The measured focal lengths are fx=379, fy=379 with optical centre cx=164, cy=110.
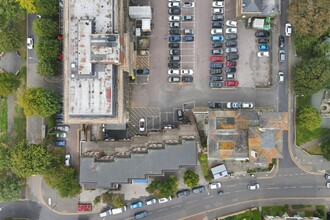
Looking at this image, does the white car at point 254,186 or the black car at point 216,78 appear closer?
the white car at point 254,186

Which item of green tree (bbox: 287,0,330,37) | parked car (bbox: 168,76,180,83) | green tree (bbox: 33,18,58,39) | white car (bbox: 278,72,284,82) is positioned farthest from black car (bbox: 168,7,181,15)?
white car (bbox: 278,72,284,82)

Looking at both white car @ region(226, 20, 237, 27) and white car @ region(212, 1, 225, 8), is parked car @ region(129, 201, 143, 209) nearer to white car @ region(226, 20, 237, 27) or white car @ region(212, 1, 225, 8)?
white car @ region(226, 20, 237, 27)

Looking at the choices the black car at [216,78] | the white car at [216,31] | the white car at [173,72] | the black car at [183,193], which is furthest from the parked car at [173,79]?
the black car at [183,193]

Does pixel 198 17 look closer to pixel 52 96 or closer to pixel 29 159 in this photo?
pixel 52 96

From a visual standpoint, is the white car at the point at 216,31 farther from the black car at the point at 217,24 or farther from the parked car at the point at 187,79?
the parked car at the point at 187,79

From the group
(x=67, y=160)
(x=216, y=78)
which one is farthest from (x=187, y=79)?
(x=67, y=160)
